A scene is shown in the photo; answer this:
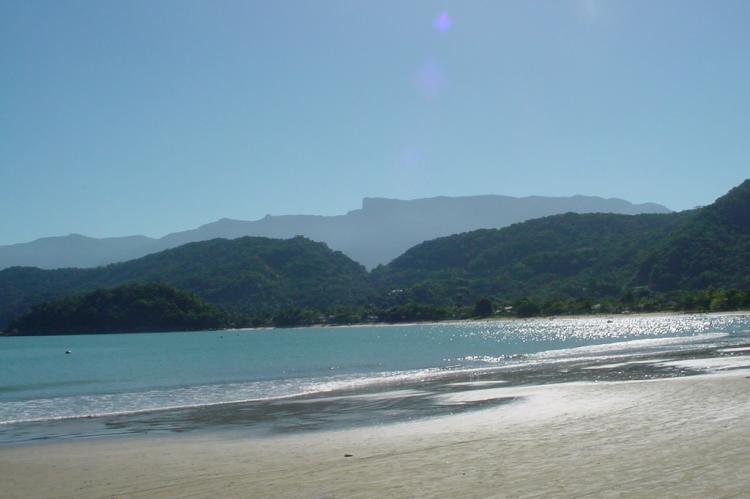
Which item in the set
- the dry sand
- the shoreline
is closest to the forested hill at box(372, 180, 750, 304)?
the shoreline

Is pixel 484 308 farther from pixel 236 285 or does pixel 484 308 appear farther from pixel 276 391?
pixel 276 391

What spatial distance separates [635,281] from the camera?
13238 cm

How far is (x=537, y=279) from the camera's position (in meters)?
164

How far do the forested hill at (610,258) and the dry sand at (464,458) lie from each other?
107020mm

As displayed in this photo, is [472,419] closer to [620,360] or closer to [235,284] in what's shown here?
[620,360]

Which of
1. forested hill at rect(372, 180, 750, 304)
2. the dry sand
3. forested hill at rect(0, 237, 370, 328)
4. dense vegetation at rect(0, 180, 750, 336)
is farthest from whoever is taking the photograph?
forested hill at rect(0, 237, 370, 328)

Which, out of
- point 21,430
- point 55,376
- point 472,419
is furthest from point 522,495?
point 55,376

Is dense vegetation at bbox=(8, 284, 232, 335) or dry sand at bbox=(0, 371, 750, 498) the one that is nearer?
dry sand at bbox=(0, 371, 750, 498)

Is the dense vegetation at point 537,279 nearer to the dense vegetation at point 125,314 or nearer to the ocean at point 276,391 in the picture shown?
the dense vegetation at point 125,314

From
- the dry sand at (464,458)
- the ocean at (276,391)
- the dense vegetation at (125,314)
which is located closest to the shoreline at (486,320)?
the dense vegetation at (125,314)

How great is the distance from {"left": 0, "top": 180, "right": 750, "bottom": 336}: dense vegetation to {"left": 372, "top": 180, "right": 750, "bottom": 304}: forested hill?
26cm

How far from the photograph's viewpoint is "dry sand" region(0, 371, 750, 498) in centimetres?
932

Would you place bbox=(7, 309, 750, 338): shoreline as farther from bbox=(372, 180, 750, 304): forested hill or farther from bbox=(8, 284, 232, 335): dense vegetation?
bbox=(372, 180, 750, 304): forested hill

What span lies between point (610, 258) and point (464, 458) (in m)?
154
